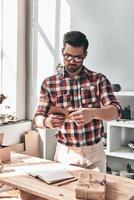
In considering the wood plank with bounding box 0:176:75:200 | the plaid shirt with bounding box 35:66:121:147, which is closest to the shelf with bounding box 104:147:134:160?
the plaid shirt with bounding box 35:66:121:147

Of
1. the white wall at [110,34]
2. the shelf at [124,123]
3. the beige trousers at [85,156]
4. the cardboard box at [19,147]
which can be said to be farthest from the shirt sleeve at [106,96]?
the cardboard box at [19,147]

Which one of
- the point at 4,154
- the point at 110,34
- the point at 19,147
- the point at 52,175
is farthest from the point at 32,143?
the point at 52,175

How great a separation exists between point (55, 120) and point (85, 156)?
35cm

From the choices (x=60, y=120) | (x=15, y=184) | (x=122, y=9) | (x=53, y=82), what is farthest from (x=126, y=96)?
(x=15, y=184)

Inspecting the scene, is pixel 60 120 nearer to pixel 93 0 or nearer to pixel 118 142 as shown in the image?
pixel 118 142

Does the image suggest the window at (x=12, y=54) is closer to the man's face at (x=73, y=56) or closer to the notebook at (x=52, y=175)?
the man's face at (x=73, y=56)

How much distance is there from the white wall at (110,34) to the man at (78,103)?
4.59 ft

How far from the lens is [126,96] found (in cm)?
348

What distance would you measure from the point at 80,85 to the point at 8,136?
180cm

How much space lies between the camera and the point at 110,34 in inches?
140

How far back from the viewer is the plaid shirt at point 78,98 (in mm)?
2111

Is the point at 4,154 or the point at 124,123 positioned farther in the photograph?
the point at 124,123

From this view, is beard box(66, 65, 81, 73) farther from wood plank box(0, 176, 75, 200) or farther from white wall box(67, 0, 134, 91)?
white wall box(67, 0, 134, 91)

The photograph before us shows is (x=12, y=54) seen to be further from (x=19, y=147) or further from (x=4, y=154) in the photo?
(x=4, y=154)
